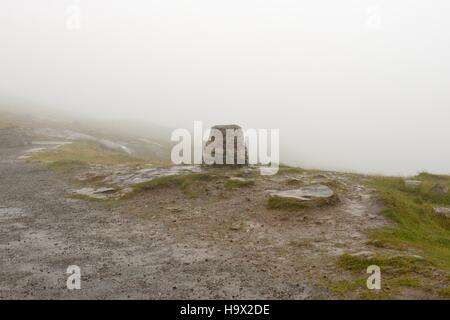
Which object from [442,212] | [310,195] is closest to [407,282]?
[310,195]

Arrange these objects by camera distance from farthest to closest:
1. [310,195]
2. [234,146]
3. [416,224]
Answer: [234,146] → [310,195] → [416,224]

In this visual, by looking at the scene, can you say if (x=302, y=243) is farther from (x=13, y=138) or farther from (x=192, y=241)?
(x=13, y=138)

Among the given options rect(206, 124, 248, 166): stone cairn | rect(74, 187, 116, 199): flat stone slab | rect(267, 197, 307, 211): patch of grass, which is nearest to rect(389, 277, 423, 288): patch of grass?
rect(267, 197, 307, 211): patch of grass

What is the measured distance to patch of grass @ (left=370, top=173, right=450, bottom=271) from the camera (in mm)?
19734

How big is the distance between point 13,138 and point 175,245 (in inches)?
1964

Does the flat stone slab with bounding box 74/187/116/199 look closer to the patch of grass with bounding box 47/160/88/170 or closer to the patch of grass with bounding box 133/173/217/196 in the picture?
the patch of grass with bounding box 133/173/217/196

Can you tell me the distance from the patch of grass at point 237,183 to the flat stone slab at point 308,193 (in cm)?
297

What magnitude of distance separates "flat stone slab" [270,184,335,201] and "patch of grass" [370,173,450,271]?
3.35 metres

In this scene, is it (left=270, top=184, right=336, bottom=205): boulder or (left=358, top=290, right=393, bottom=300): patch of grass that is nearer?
(left=358, top=290, right=393, bottom=300): patch of grass

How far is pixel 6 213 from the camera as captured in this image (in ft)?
95.9

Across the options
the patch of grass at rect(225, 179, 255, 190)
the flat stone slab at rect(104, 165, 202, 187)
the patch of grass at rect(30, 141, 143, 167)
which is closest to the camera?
the patch of grass at rect(225, 179, 255, 190)

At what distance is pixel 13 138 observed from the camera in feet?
205
